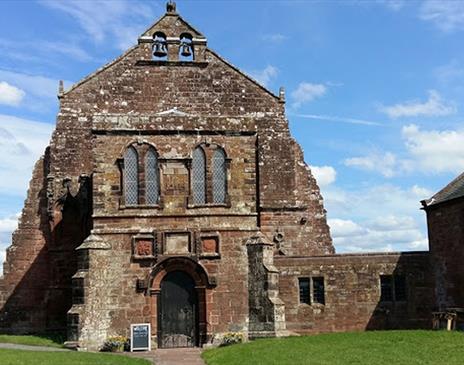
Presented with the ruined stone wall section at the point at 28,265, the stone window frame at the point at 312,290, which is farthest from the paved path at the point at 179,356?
the ruined stone wall section at the point at 28,265

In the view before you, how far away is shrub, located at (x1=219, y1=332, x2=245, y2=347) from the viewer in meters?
24.9

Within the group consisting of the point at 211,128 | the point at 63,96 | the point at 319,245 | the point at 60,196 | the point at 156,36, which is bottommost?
the point at 319,245

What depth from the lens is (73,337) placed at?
24.4 meters

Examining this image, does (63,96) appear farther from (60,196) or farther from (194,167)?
(194,167)

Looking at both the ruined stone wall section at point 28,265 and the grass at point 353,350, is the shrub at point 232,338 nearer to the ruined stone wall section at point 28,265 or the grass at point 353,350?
the grass at point 353,350

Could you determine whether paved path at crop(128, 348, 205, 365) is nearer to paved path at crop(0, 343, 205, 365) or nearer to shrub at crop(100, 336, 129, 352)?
paved path at crop(0, 343, 205, 365)

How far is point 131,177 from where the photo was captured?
Result: 26.7 metres

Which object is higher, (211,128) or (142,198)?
(211,128)

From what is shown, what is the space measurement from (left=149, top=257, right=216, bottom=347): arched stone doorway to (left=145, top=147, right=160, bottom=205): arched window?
8.59 ft

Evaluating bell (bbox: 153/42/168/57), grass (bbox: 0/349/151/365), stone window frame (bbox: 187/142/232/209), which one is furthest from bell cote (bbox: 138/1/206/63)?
grass (bbox: 0/349/151/365)

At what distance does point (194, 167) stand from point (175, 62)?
8.77 metres

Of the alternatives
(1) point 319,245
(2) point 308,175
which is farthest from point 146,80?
(1) point 319,245

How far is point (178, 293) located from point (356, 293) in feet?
25.3

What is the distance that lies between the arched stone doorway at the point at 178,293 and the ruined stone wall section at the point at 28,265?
29.4ft
